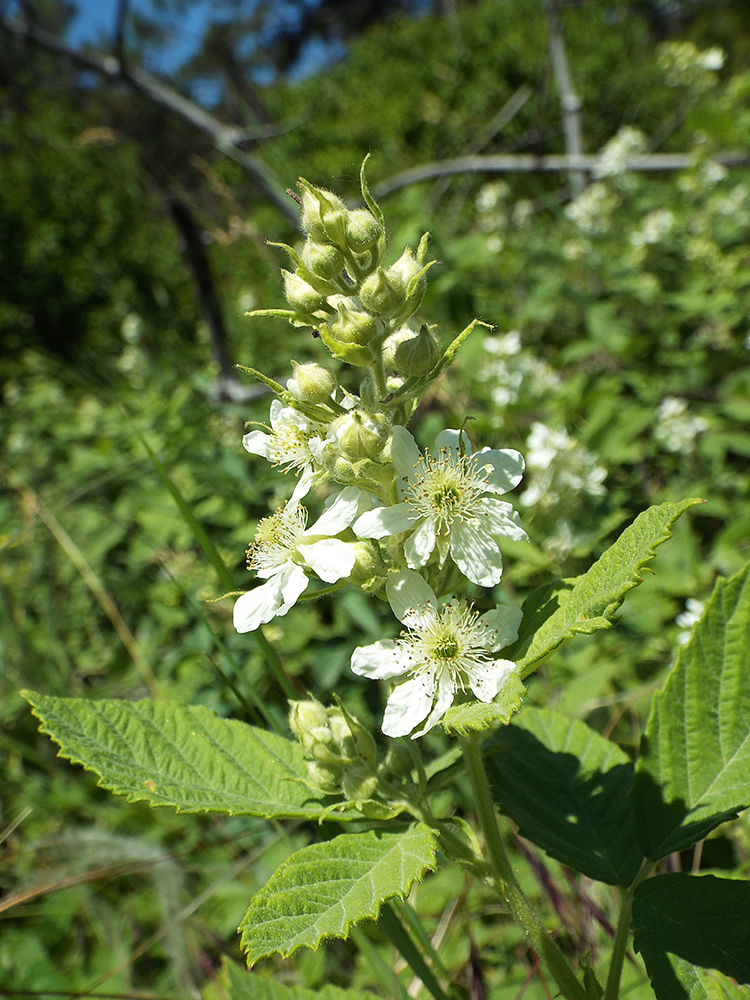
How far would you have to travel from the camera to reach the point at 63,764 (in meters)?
3.63

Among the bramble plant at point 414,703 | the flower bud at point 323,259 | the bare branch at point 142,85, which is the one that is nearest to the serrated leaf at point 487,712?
the bramble plant at point 414,703

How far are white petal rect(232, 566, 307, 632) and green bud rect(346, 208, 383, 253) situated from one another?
22.9 inches


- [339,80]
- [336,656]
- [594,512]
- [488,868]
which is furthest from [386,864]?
[339,80]

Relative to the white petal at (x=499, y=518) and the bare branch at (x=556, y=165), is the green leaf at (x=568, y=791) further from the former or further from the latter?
the bare branch at (x=556, y=165)

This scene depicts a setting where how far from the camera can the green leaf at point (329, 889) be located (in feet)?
3.04

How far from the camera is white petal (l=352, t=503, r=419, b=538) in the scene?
1.16 m

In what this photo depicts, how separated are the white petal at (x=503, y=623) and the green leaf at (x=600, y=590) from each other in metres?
0.03

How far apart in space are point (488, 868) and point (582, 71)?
668 inches

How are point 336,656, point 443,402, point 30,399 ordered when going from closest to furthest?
point 336,656 → point 443,402 → point 30,399

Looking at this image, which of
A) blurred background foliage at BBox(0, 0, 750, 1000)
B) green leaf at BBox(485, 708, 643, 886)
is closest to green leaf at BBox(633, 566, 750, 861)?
green leaf at BBox(485, 708, 643, 886)

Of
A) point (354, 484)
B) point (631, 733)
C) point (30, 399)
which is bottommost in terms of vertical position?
point (631, 733)

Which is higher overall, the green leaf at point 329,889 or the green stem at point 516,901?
the green leaf at point 329,889

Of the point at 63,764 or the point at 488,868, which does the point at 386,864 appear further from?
the point at 63,764

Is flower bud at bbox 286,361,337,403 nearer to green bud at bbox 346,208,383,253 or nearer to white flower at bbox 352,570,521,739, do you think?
green bud at bbox 346,208,383,253
